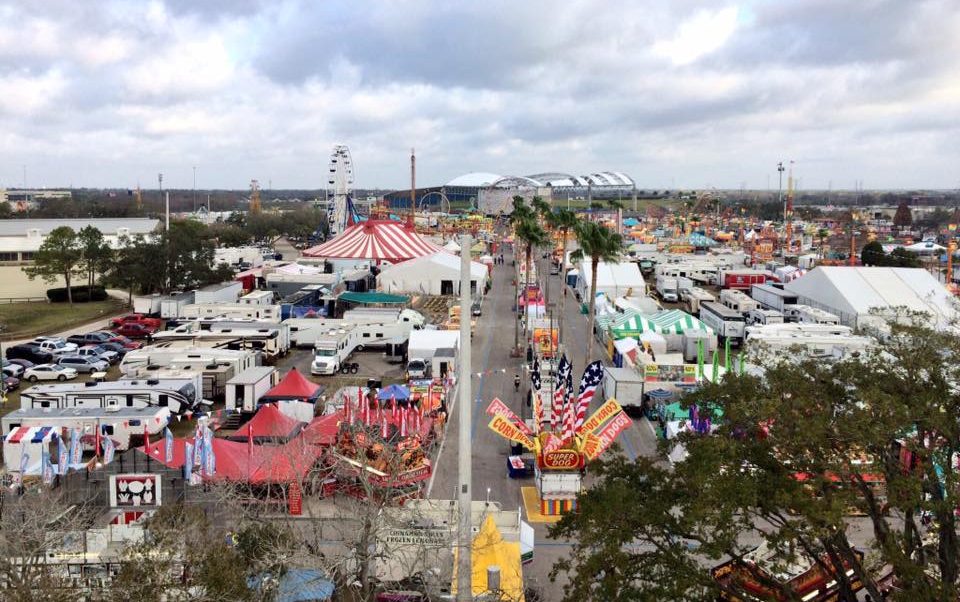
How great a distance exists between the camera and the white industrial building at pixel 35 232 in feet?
173

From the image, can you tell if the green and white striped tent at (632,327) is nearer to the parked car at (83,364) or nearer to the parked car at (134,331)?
the parked car at (83,364)

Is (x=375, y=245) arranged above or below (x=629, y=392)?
above

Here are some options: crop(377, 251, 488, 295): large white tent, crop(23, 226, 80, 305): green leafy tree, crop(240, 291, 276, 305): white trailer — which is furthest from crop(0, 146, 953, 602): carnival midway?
crop(23, 226, 80, 305): green leafy tree

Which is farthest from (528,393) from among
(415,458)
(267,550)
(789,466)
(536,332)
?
(789,466)

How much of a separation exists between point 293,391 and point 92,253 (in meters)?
26.5

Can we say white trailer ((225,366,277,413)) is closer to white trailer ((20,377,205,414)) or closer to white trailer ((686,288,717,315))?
white trailer ((20,377,205,414))

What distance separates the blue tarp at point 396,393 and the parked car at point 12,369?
12700 millimetres

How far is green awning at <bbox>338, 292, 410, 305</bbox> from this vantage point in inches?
1420

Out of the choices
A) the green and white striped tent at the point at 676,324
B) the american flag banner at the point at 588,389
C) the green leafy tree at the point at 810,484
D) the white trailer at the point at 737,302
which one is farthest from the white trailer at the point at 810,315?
the green leafy tree at the point at 810,484

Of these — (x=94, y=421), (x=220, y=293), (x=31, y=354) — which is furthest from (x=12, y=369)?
(x=220, y=293)

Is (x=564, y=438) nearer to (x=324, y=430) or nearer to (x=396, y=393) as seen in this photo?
(x=324, y=430)

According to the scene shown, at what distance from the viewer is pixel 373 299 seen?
3622cm

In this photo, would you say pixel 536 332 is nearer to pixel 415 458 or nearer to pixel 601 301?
pixel 601 301

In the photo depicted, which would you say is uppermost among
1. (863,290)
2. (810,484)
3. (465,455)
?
(465,455)
